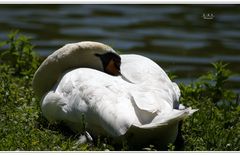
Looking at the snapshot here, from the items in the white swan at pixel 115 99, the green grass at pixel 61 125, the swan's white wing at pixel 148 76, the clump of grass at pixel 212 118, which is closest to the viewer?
the white swan at pixel 115 99

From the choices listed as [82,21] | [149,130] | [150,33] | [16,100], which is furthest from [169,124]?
[82,21]

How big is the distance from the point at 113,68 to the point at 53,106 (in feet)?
2.94

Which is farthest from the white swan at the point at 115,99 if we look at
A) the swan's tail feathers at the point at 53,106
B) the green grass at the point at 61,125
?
the green grass at the point at 61,125

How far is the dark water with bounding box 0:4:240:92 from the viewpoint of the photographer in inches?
538

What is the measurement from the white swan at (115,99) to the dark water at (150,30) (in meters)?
3.81

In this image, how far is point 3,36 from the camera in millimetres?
14164

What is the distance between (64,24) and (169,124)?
969 cm

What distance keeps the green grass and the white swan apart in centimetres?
14

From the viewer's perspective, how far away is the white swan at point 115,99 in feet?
23.0

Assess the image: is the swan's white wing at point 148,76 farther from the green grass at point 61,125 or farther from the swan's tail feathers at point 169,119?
the swan's tail feathers at point 169,119

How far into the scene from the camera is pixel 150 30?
16.1m

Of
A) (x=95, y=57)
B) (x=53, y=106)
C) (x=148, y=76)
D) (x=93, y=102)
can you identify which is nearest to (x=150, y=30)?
(x=95, y=57)

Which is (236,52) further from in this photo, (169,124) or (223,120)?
(169,124)

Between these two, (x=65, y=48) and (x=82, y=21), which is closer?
(x=65, y=48)
